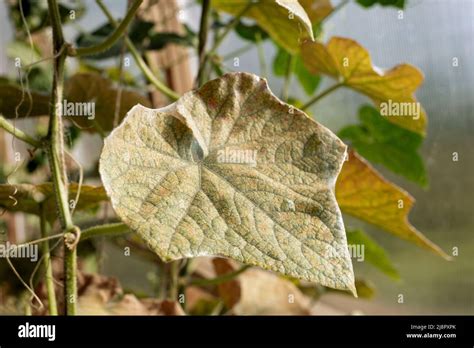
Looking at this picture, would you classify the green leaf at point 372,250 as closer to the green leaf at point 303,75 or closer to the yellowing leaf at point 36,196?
the green leaf at point 303,75

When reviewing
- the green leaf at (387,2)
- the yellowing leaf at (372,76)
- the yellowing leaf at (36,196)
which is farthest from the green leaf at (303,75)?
the yellowing leaf at (36,196)

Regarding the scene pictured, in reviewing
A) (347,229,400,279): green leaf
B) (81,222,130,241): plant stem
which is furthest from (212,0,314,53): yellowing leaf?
(81,222,130,241): plant stem

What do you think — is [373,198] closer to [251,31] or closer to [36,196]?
[36,196]

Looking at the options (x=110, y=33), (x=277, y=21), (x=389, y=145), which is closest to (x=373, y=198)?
(x=277, y=21)

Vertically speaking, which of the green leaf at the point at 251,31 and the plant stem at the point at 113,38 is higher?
the green leaf at the point at 251,31

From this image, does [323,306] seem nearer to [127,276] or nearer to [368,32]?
[127,276]
